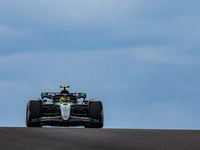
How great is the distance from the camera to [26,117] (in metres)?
21.1

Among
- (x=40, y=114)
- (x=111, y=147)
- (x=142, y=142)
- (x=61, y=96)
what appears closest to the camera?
(x=111, y=147)

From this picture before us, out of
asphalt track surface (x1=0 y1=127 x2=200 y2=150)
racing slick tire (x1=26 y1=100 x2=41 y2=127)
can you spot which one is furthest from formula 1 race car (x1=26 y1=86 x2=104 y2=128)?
asphalt track surface (x1=0 y1=127 x2=200 y2=150)

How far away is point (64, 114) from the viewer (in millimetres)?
20797

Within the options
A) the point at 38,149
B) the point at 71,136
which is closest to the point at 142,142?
the point at 71,136

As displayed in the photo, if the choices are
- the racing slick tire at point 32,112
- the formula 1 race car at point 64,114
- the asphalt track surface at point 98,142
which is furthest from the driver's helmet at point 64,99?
the asphalt track surface at point 98,142

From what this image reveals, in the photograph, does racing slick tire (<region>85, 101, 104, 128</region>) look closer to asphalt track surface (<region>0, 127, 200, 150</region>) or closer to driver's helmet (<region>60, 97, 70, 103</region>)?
driver's helmet (<region>60, 97, 70, 103</region>)

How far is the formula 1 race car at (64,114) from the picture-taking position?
68.1 feet

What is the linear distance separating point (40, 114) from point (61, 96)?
10.1ft

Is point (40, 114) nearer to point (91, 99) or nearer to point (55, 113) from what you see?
point (55, 113)

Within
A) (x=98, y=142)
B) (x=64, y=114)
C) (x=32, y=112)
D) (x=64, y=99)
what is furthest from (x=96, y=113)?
(x=98, y=142)

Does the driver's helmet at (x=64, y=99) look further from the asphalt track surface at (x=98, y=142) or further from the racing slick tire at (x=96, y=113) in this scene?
the asphalt track surface at (x=98, y=142)

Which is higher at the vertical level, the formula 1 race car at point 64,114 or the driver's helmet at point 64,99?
the driver's helmet at point 64,99

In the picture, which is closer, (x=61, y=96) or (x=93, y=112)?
(x=93, y=112)

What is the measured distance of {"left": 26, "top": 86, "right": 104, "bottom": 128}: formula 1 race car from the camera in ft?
68.1
